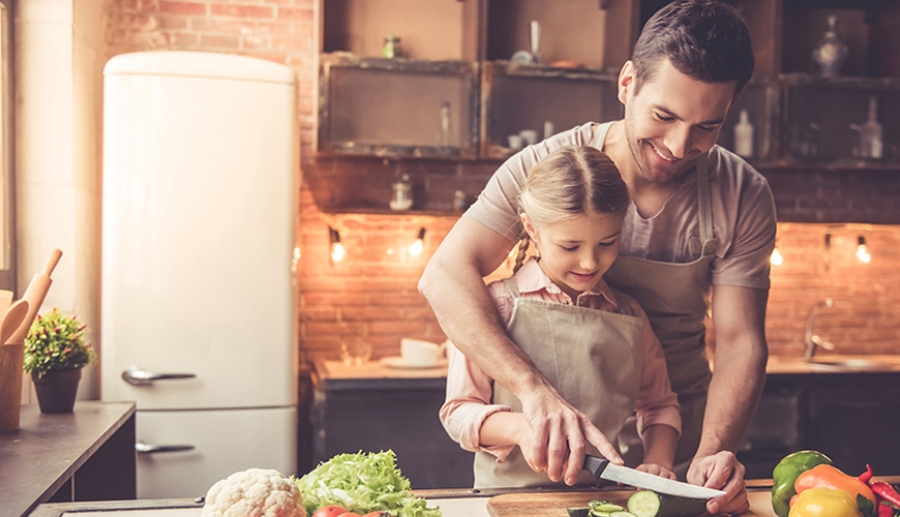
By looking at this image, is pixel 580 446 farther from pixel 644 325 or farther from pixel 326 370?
pixel 326 370

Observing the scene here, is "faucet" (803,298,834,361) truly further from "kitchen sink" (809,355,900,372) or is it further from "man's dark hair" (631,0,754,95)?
"man's dark hair" (631,0,754,95)

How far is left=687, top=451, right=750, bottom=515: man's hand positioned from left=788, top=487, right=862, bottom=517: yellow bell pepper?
0.12 metres

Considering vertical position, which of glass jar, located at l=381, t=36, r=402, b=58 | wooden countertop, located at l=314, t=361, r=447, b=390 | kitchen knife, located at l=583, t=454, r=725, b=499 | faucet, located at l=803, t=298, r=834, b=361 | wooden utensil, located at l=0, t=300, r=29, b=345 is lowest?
wooden countertop, located at l=314, t=361, r=447, b=390

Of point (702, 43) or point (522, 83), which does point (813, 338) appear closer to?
point (522, 83)

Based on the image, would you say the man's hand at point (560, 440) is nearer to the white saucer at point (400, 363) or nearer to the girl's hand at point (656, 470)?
the girl's hand at point (656, 470)

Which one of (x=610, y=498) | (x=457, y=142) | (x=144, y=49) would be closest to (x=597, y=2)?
(x=457, y=142)

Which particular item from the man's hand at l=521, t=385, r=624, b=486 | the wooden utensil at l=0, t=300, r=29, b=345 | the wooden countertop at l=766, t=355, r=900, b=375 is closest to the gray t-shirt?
the man's hand at l=521, t=385, r=624, b=486

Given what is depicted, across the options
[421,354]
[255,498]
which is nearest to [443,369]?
[421,354]

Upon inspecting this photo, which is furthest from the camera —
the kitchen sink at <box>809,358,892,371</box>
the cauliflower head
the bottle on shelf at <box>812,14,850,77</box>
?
the bottle on shelf at <box>812,14,850,77</box>

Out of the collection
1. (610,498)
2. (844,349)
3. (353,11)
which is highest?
(353,11)

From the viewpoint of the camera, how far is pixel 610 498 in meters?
1.31

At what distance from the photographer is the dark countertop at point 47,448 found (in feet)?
4.50

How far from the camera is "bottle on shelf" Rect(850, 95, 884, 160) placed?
372 cm

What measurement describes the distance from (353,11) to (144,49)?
100 cm
